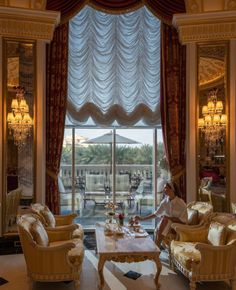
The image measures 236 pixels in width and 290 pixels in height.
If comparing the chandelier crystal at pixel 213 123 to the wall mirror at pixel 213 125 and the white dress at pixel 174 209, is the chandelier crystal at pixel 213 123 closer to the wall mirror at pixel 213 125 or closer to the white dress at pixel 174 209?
the wall mirror at pixel 213 125

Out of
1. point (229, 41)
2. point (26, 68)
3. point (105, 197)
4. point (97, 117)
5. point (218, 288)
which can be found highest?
point (229, 41)

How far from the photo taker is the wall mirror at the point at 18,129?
555 centimetres

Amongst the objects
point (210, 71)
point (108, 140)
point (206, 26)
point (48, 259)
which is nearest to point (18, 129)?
point (108, 140)

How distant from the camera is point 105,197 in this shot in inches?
276

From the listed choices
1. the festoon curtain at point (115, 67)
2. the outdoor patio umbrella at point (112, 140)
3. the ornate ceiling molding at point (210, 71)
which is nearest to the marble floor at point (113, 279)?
the outdoor patio umbrella at point (112, 140)

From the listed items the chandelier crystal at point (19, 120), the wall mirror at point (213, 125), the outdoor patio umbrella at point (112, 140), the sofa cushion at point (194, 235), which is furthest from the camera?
the outdoor patio umbrella at point (112, 140)

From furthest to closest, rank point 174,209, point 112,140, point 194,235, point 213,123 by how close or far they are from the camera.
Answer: point 112,140 < point 213,123 < point 174,209 < point 194,235

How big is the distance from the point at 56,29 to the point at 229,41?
323 cm

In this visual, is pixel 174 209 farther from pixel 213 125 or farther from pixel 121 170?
pixel 121 170

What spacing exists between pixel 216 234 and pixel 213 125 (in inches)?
91.2

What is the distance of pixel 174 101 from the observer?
20.3 feet

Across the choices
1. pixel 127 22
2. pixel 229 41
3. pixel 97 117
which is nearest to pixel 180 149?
pixel 97 117

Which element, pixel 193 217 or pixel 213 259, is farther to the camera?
pixel 193 217

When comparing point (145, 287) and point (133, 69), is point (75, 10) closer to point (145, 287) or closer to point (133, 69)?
point (133, 69)
